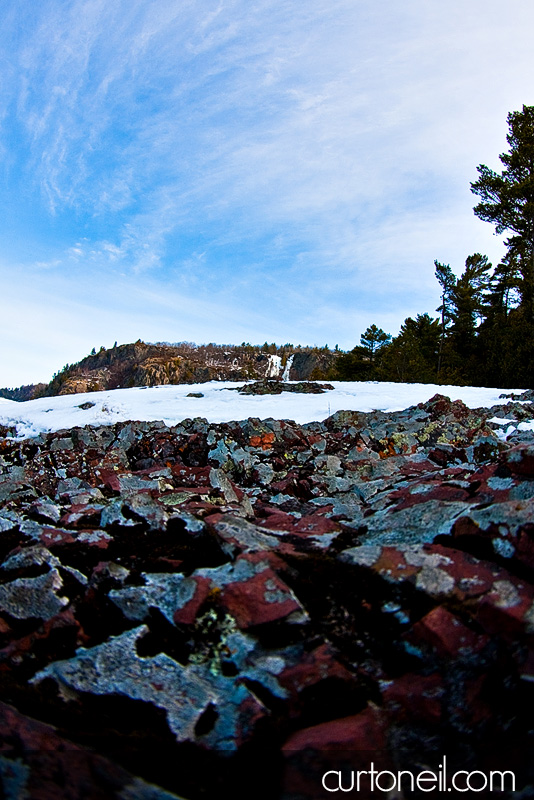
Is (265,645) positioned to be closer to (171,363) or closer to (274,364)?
(171,363)

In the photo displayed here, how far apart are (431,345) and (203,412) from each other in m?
31.4

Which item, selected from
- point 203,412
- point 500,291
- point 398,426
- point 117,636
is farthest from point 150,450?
point 500,291

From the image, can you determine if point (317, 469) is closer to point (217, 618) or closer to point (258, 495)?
point (258, 495)

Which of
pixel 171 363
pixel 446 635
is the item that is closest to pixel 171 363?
pixel 171 363

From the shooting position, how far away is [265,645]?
162 cm

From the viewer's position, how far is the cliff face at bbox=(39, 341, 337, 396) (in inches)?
3644

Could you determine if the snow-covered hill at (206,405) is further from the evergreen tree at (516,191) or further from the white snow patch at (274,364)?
the white snow patch at (274,364)

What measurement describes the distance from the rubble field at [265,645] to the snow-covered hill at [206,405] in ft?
22.4

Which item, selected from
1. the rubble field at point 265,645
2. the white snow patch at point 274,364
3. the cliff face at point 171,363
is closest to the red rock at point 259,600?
the rubble field at point 265,645

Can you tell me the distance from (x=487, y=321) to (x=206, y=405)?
103 feet

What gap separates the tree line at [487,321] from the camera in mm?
25984

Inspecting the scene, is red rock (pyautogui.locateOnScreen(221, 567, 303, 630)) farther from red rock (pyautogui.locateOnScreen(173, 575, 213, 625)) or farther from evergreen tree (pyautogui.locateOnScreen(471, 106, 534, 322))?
evergreen tree (pyautogui.locateOnScreen(471, 106, 534, 322))

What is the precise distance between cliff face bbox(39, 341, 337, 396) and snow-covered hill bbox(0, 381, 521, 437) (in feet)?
246

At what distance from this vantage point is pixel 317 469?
6109mm
